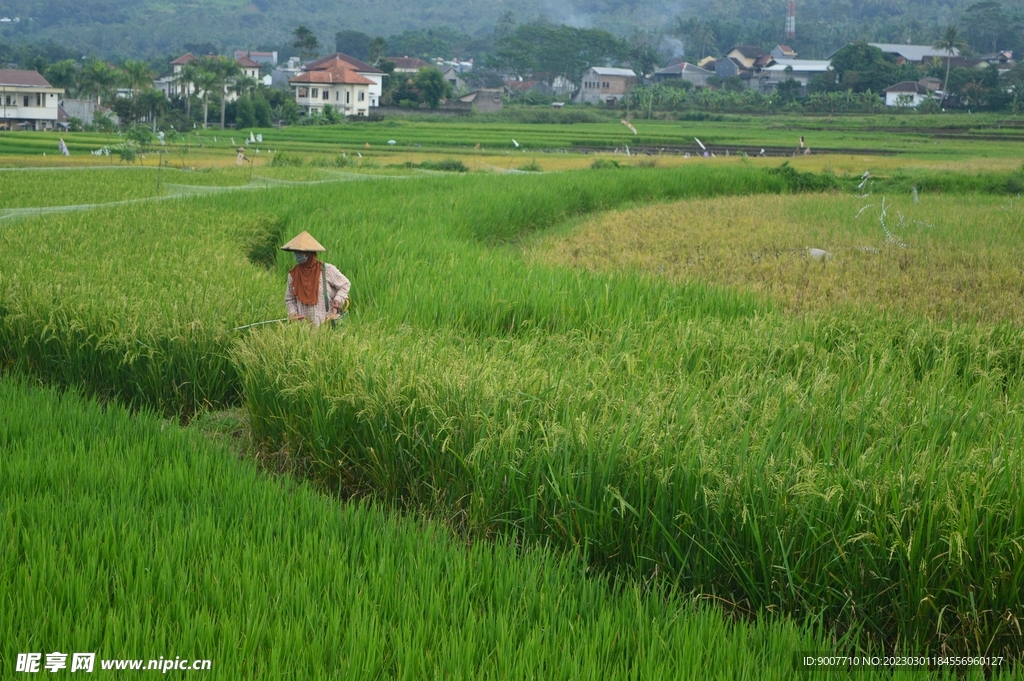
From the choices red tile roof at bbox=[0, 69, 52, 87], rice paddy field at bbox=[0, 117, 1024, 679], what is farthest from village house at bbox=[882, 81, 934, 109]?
rice paddy field at bbox=[0, 117, 1024, 679]

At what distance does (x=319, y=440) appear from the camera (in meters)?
3.64

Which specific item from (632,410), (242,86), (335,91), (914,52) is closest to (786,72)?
(914,52)

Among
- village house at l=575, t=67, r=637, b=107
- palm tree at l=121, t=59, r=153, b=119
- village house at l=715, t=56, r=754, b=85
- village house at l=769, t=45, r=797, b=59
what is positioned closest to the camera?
palm tree at l=121, t=59, r=153, b=119

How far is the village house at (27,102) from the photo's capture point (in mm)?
35781

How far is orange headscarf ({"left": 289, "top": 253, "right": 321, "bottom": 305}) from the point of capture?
4.86 meters

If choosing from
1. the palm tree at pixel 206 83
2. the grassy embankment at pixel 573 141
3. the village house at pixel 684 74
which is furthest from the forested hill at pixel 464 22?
the palm tree at pixel 206 83

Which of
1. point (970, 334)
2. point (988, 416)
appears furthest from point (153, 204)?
point (988, 416)

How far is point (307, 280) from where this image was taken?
16.0 feet

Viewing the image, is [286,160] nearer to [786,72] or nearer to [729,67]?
[786,72]

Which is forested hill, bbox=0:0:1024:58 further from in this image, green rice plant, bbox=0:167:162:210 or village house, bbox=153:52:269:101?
green rice plant, bbox=0:167:162:210

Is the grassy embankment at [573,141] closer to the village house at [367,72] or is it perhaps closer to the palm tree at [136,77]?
the palm tree at [136,77]

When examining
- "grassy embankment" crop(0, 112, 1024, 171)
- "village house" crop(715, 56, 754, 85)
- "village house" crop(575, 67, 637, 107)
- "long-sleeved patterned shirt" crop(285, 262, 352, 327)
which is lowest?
"long-sleeved patterned shirt" crop(285, 262, 352, 327)

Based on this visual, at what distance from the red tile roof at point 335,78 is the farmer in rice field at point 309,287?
143ft

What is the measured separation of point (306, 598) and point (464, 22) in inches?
6388
